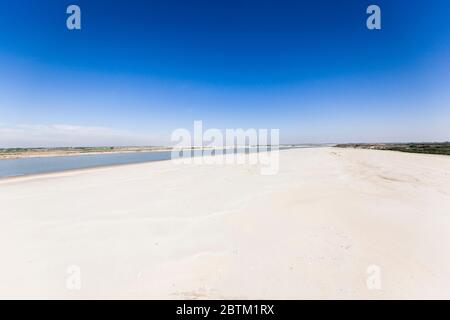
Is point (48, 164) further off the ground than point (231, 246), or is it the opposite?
point (48, 164)

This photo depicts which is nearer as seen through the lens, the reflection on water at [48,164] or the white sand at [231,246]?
the white sand at [231,246]

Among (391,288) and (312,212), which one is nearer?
(391,288)

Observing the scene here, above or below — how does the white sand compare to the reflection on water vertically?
below

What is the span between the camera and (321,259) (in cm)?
411

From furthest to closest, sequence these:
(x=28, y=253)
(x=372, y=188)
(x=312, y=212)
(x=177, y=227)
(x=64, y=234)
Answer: (x=372, y=188), (x=312, y=212), (x=177, y=227), (x=64, y=234), (x=28, y=253)

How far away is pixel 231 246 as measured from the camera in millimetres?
4738

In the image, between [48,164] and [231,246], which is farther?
[48,164]

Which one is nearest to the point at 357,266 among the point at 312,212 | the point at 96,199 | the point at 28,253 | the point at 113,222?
the point at 312,212

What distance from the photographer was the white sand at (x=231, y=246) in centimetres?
342

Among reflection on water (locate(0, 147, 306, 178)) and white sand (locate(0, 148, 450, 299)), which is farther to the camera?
reflection on water (locate(0, 147, 306, 178))

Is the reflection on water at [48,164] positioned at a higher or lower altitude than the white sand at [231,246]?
higher

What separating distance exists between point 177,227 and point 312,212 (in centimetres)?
422

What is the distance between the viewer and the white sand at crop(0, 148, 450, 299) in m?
3.42

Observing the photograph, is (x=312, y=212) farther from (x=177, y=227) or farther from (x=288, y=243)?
(x=177, y=227)
